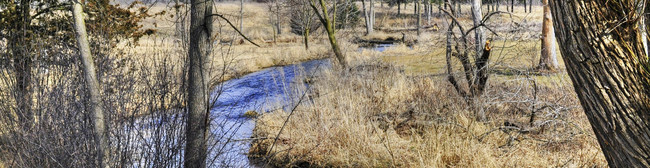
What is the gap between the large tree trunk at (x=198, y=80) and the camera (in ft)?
14.1

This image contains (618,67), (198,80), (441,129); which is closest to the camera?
(618,67)

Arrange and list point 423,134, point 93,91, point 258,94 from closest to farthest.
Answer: point 93,91, point 423,134, point 258,94

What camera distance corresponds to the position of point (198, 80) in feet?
14.6

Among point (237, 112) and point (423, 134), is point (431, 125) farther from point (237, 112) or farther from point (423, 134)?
point (237, 112)

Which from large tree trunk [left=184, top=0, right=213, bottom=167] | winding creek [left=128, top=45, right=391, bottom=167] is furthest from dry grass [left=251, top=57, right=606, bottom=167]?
large tree trunk [left=184, top=0, right=213, bottom=167]

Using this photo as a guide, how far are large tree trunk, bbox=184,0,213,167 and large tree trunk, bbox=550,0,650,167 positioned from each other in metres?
2.75

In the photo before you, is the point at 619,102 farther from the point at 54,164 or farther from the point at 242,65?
the point at 242,65

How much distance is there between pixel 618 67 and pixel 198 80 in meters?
3.11

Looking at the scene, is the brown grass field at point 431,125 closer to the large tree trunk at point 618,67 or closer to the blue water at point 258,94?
the blue water at point 258,94

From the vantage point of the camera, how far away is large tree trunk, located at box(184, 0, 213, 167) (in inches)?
170

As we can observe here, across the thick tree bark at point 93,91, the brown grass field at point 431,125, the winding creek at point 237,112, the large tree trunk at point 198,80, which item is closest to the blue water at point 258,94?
the winding creek at point 237,112

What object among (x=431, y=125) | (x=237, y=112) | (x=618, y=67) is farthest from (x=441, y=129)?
(x=237, y=112)

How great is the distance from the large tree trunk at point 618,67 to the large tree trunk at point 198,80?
275 centimetres

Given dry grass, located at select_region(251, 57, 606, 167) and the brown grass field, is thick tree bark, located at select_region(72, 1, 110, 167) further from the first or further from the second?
dry grass, located at select_region(251, 57, 606, 167)
